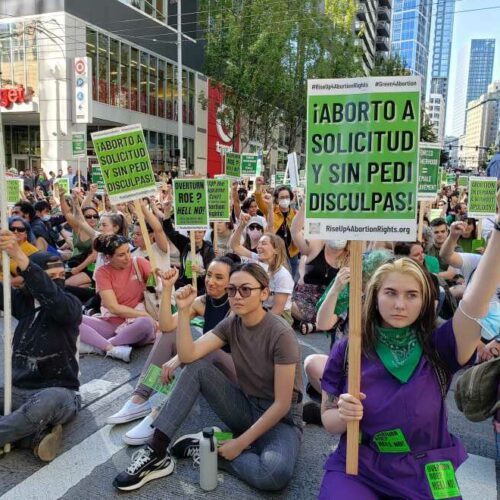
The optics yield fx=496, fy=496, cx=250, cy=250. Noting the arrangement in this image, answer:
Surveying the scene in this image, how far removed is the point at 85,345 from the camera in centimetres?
488

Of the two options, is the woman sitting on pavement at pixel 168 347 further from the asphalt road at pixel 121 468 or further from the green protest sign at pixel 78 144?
the green protest sign at pixel 78 144

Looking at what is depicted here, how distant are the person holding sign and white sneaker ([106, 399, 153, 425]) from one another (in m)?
1.76

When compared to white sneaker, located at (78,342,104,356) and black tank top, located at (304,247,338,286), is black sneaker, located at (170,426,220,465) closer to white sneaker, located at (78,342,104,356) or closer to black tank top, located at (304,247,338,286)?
white sneaker, located at (78,342,104,356)

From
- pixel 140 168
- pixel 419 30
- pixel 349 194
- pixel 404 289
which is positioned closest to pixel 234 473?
pixel 404 289

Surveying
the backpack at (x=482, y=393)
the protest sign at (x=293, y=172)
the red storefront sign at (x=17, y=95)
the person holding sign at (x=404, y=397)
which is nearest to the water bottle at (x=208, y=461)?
the person holding sign at (x=404, y=397)

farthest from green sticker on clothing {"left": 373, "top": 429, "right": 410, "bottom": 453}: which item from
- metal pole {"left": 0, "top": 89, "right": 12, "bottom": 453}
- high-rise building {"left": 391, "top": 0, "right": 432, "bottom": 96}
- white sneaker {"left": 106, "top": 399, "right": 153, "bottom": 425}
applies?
high-rise building {"left": 391, "top": 0, "right": 432, "bottom": 96}

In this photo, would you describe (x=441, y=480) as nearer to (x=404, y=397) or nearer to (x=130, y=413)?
(x=404, y=397)

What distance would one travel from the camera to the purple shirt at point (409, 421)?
80.8 inches

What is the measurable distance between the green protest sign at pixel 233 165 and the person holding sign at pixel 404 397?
710 centimetres

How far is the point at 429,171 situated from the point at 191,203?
11.3 ft

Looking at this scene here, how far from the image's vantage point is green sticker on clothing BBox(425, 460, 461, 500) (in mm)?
2053

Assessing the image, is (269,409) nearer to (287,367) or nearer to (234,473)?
(287,367)

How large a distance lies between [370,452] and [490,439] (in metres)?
1.77

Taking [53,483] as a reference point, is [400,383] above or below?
above
